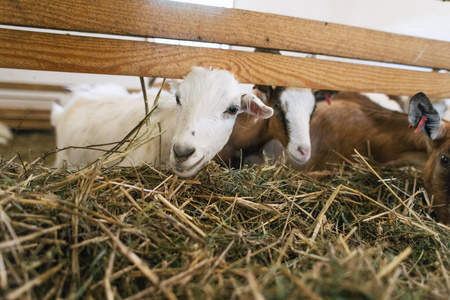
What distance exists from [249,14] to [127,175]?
5.46 ft

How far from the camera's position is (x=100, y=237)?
122cm

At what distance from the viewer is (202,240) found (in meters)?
→ 1.31

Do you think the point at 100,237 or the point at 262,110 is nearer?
the point at 100,237

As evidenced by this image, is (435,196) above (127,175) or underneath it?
underneath

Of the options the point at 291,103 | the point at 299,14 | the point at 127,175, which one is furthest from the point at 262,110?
the point at 299,14

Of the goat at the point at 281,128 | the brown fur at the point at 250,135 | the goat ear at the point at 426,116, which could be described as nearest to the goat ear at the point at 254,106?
the goat at the point at 281,128

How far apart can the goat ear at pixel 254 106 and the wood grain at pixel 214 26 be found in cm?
50

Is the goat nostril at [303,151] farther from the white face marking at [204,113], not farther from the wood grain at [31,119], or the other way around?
the wood grain at [31,119]

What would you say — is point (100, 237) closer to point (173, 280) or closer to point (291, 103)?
point (173, 280)

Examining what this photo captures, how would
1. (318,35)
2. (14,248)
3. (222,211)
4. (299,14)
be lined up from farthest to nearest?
(299,14) → (318,35) → (222,211) → (14,248)

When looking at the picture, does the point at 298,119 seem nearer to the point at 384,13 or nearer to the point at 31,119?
the point at 384,13

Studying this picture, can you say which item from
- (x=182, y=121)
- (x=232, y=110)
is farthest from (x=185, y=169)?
(x=232, y=110)

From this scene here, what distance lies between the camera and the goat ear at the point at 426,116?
254 cm

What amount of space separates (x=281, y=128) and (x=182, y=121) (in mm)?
1354
